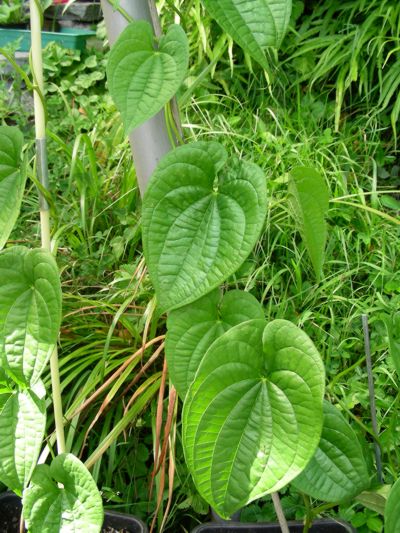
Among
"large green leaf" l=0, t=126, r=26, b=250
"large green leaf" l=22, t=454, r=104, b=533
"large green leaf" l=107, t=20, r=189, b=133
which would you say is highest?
"large green leaf" l=107, t=20, r=189, b=133

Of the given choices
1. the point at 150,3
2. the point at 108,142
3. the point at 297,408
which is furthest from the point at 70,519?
the point at 108,142

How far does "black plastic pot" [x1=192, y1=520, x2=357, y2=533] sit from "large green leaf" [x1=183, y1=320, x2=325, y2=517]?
553 millimetres

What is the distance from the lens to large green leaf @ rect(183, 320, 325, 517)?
62cm

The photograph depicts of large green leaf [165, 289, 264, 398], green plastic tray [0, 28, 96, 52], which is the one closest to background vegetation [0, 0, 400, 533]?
green plastic tray [0, 28, 96, 52]

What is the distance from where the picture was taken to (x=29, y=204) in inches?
90.3

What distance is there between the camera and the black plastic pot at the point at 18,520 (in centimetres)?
126

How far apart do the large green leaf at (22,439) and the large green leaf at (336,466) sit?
0.90 feet

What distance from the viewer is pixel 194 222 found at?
26.6 inches

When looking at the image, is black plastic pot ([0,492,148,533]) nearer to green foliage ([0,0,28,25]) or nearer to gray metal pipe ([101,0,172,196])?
gray metal pipe ([101,0,172,196])

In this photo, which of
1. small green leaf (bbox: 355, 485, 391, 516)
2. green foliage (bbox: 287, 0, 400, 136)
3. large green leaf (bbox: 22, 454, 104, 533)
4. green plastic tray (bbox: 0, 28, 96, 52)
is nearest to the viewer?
large green leaf (bbox: 22, 454, 104, 533)

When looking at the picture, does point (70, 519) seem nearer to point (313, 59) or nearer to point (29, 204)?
point (29, 204)

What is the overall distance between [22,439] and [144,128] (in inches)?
14.6

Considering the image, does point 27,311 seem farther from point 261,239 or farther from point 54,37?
point 54,37

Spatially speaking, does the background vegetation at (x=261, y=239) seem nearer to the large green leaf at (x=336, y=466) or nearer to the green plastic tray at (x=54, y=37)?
the green plastic tray at (x=54, y=37)
